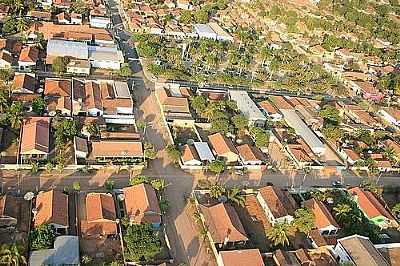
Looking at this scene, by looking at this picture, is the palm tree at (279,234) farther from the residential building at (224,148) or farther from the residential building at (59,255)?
the residential building at (59,255)

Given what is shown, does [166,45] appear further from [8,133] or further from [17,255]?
[17,255]

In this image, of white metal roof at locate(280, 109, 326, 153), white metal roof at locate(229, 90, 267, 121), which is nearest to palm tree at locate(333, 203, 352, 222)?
white metal roof at locate(280, 109, 326, 153)

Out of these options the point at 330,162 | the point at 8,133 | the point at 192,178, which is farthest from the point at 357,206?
the point at 8,133

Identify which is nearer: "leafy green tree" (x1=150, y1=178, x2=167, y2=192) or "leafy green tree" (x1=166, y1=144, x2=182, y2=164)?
"leafy green tree" (x1=150, y1=178, x2=167, y2=192)

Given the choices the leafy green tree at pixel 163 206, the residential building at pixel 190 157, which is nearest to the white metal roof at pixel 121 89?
the residential building at pixel 190 157

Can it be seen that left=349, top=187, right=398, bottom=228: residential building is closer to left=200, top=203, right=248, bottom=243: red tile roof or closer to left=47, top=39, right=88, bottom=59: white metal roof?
left=200, top=203, right=248, bottom=243: red tile roof

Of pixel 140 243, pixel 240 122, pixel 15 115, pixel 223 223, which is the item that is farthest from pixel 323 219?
pixel 15 115
